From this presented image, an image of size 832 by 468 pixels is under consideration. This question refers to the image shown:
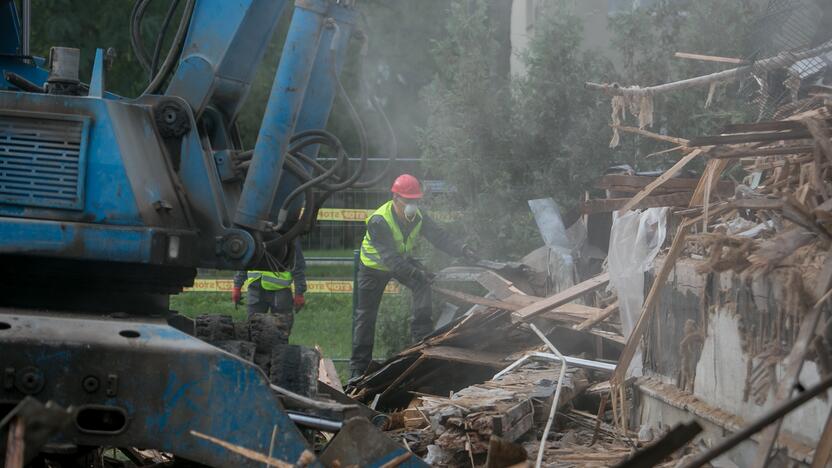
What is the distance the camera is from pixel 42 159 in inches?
203

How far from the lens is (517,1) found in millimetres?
16844

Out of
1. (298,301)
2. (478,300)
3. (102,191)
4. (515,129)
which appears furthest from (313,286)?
(102,191)

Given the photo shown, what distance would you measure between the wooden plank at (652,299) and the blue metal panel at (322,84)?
2193mm

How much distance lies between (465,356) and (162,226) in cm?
420

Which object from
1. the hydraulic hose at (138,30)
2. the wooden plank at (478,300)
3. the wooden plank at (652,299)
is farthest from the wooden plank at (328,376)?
the hydraulic hose at (138,30)

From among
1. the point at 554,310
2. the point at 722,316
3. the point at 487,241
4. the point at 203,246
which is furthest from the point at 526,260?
the point at 203,246

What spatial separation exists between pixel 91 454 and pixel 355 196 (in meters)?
11.7

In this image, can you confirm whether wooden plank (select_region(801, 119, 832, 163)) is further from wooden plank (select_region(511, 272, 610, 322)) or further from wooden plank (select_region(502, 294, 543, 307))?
wooden plank (select_region(502, 294, 543, 307))

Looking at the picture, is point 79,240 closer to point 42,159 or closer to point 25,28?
point 42,159

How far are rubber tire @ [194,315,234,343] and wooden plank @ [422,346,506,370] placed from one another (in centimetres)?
286

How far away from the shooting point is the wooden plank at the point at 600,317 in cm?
836

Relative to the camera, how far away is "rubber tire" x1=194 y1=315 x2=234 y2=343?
20.2 ft

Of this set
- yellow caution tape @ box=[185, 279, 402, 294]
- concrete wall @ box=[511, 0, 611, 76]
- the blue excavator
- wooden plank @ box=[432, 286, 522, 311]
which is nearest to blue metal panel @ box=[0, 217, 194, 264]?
the blue excavator

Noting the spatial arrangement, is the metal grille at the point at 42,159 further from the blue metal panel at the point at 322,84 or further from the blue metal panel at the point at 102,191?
the blue metal panel at the point at 322,84
